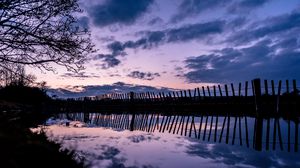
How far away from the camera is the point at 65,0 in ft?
40.4

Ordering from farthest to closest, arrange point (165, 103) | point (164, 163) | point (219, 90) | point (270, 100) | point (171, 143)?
point (165, 103) < point (219, 90) < point (270, 100) < point (171, 143) < point (164, 163)

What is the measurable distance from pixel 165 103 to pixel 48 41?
2283cm

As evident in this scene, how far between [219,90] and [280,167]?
1436 cm

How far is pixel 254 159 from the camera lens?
9.16 metres

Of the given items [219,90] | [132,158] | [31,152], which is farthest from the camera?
[219,90]

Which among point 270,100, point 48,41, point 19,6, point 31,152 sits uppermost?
point 19,6

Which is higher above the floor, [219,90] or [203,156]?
[219,90]

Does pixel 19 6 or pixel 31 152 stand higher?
pixel 19 6

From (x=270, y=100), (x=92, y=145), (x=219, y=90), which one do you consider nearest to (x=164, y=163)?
(x=92, y=145)

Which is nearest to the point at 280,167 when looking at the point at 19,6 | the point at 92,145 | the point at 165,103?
the point at 92,145

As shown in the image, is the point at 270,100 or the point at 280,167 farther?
the point at 270,100

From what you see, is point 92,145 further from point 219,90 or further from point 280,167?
point 219,90

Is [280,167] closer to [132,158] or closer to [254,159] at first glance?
[254,159]

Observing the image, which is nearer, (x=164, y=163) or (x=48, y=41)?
(x=164, y=163)
